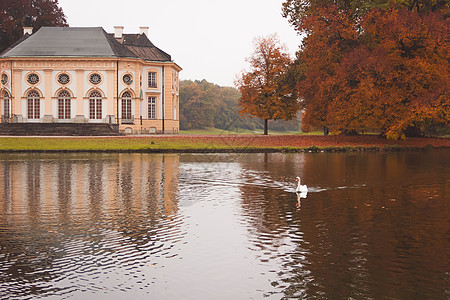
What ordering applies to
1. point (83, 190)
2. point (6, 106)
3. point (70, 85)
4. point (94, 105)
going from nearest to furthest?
point (83, 190) → point (70, 85) → point (94, 105) → point (6, 106)

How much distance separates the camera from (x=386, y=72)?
41875 millimetres

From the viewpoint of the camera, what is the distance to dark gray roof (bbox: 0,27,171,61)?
192 ft

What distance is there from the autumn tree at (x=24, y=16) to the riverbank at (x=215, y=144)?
32053mm

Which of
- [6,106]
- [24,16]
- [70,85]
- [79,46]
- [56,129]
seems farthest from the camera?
[24,16]

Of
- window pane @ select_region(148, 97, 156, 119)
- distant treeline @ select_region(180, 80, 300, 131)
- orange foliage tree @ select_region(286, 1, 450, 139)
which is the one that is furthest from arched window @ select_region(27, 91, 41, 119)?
distant treeline @ select_region(180, 80, 300, 131)

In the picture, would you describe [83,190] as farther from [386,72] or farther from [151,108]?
[151,108]

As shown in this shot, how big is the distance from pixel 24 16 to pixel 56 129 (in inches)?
979

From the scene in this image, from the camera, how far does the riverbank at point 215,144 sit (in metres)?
→ 36.2

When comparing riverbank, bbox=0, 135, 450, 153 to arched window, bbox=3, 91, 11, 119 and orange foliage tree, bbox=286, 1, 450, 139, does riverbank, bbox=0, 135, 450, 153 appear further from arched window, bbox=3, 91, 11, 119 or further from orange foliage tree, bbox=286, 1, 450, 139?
arched window, bbox=3, 91, 11, 119

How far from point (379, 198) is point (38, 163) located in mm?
17757

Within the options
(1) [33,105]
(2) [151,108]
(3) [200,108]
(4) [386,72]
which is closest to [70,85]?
(1) [33,105]

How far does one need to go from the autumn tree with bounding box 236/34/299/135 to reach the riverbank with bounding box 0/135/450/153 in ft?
37.7

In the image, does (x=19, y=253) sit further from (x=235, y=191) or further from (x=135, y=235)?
(x=235, y=191)

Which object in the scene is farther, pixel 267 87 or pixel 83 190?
pixel 267 87
